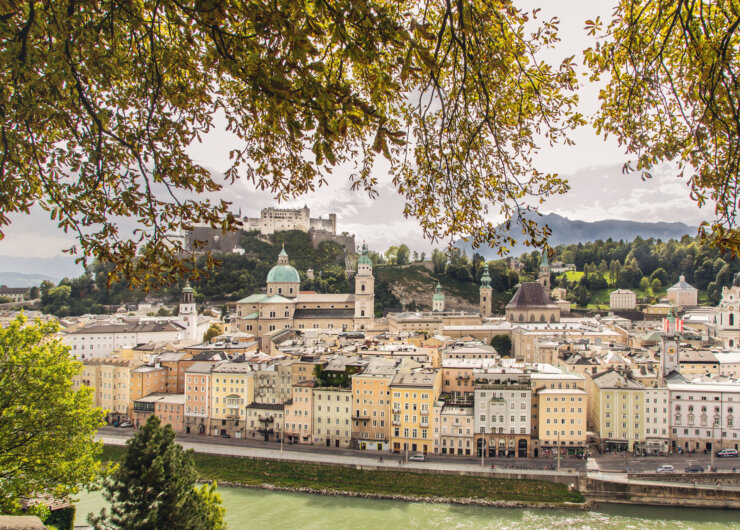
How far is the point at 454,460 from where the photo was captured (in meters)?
20.3

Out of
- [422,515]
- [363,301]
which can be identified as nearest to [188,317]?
[363,301]

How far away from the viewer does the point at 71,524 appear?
943 cm

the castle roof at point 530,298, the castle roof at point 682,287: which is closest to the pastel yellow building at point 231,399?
the castle roof at point 530,298

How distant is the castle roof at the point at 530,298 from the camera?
4397 centimetres

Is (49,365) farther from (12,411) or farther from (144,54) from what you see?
(144,54)

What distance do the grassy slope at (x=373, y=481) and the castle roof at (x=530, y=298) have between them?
89.6 ft

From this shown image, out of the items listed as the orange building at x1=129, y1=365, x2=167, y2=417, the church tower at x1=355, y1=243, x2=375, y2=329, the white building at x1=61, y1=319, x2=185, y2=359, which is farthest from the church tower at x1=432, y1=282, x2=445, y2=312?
the orange building at x1=129, y1=365, x2=167, y2=417

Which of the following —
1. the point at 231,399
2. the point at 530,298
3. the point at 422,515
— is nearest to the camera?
the point at 422,515

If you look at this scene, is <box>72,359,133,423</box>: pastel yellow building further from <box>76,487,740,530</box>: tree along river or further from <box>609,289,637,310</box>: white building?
<box>609,289,637,310</box>: white building

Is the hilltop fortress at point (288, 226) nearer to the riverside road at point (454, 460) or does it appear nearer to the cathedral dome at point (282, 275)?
the cathedral dome at point (282, 275)

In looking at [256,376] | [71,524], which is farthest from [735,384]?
[71,524]

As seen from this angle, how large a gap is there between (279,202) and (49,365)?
6.05 meters

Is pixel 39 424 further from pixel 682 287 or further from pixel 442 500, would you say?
pixel 682 287

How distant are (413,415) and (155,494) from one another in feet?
43.8
